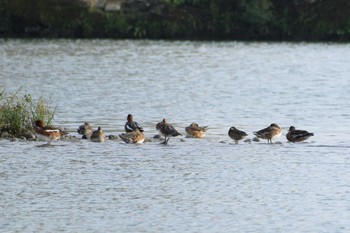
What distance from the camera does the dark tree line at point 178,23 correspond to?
63.2 m

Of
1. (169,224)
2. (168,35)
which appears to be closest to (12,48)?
(168,35)

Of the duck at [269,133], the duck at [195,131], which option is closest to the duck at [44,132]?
the duck at [195,131]

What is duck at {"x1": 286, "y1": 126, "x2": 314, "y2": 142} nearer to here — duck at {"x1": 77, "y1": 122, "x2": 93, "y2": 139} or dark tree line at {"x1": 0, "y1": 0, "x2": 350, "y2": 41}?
duck at {"x1": 77, "y1": 122, "x2": 93, "y2": 139}

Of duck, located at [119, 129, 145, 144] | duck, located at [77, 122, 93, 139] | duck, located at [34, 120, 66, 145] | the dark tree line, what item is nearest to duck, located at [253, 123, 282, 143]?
duck, located at [119, 129, 145, 144]

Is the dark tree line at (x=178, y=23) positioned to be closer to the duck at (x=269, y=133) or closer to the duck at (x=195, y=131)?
the duck at (x=195, y=131)

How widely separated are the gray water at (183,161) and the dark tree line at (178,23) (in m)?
16.7

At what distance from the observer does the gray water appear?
18.6 meters

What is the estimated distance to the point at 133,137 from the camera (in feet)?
85.5

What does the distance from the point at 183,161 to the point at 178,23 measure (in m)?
39.7

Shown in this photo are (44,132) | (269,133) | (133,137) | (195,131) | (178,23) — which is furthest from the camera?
(178,23)

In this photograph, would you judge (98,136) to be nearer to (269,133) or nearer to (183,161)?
(183,161)

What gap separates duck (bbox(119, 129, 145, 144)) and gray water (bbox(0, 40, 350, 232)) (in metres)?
0.24

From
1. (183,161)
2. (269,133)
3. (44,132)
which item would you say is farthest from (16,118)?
(269,133)

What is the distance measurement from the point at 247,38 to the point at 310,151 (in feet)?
127
